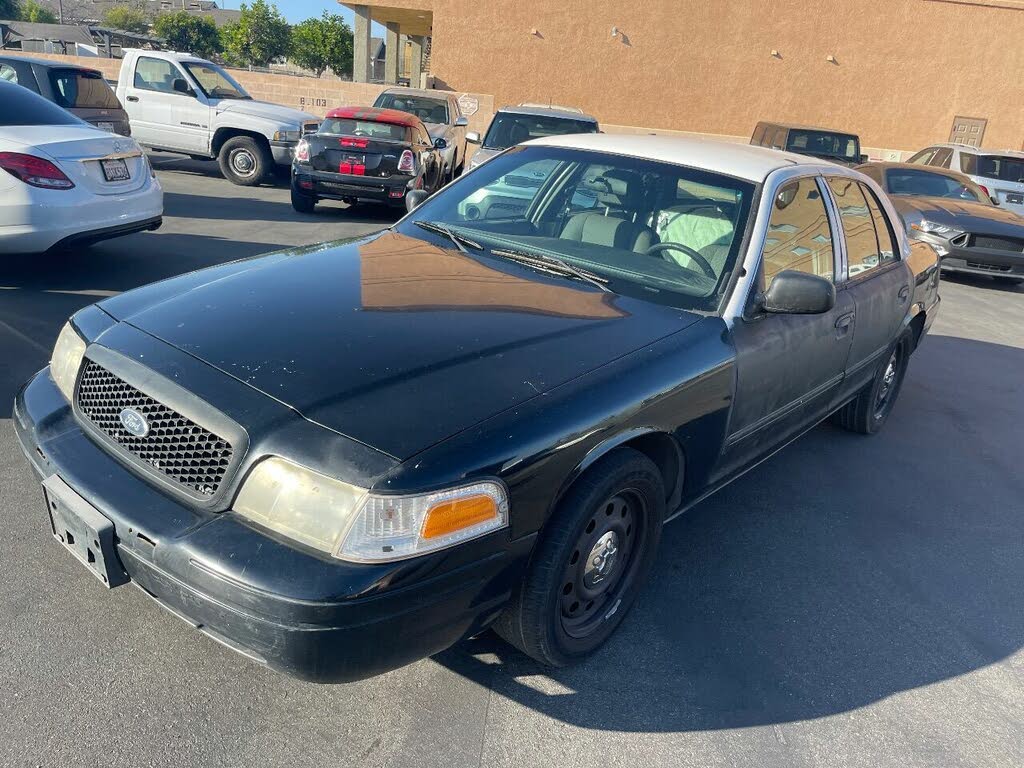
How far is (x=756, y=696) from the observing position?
2762mm

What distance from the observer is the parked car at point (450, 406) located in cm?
210

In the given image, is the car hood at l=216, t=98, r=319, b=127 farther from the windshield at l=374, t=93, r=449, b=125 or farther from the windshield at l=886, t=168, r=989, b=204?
the windshield at l=886, t=168, r=989, b=204

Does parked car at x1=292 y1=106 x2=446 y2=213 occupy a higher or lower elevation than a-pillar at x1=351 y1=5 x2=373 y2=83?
lower

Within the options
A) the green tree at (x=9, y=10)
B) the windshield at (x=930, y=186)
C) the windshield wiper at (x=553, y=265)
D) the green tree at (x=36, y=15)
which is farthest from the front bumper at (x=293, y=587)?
the green tree at (x=36, y=15)

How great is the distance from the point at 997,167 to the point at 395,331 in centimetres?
1482

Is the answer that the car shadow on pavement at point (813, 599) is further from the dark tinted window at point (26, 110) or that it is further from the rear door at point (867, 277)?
the dark tinted window at point (26, 110)

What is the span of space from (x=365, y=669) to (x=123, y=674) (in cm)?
90

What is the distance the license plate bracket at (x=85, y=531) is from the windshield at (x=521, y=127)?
939 cm

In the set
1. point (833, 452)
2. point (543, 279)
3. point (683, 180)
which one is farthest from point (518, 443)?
point (833, 452)

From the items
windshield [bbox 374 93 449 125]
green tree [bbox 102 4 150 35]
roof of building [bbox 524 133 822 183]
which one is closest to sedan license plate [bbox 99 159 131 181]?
roof of building [bbox 524 133 822 183]

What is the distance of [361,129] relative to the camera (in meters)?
11.0

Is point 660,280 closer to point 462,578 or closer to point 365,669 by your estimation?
point 462,578

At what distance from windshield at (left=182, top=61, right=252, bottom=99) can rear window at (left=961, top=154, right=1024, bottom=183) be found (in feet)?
40.8

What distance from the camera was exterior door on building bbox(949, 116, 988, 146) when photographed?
2577cm
